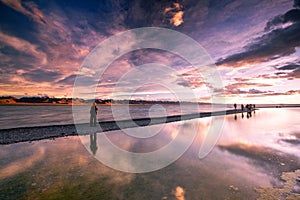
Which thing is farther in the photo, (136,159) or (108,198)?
(136,159)

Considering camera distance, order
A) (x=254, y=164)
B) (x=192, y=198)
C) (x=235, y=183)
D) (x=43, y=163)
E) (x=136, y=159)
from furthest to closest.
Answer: (x=136, y=159), (x=43, y=163), (x=254, y=164), (x=235, y=183), (x=192, y=198)

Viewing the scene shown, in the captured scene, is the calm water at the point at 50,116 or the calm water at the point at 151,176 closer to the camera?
the calm water at the point at 151,176

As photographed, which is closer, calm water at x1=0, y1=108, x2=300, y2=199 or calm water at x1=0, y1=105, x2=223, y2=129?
calm water at x1=0, y1=108, x2=300, y2=199

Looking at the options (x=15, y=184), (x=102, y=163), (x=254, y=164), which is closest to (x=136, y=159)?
(x=102, y=163)

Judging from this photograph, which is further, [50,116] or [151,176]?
[50,116]

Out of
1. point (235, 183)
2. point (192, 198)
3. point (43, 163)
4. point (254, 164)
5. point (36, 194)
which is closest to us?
point (192, 198)

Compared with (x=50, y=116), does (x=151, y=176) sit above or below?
above

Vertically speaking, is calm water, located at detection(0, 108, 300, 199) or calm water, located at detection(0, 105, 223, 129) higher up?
calm water, located at detection(0, 108, 300, 199)

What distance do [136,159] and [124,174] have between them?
1855 millimetres

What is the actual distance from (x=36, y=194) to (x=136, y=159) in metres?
4.45

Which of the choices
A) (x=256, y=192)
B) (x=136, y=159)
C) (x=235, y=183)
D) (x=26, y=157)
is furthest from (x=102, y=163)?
(x=256, y=192)

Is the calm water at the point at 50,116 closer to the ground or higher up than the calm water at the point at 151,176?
closer to the ground

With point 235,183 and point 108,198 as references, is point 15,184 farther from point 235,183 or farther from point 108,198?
point 235,183

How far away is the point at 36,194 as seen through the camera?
4.79 meters
